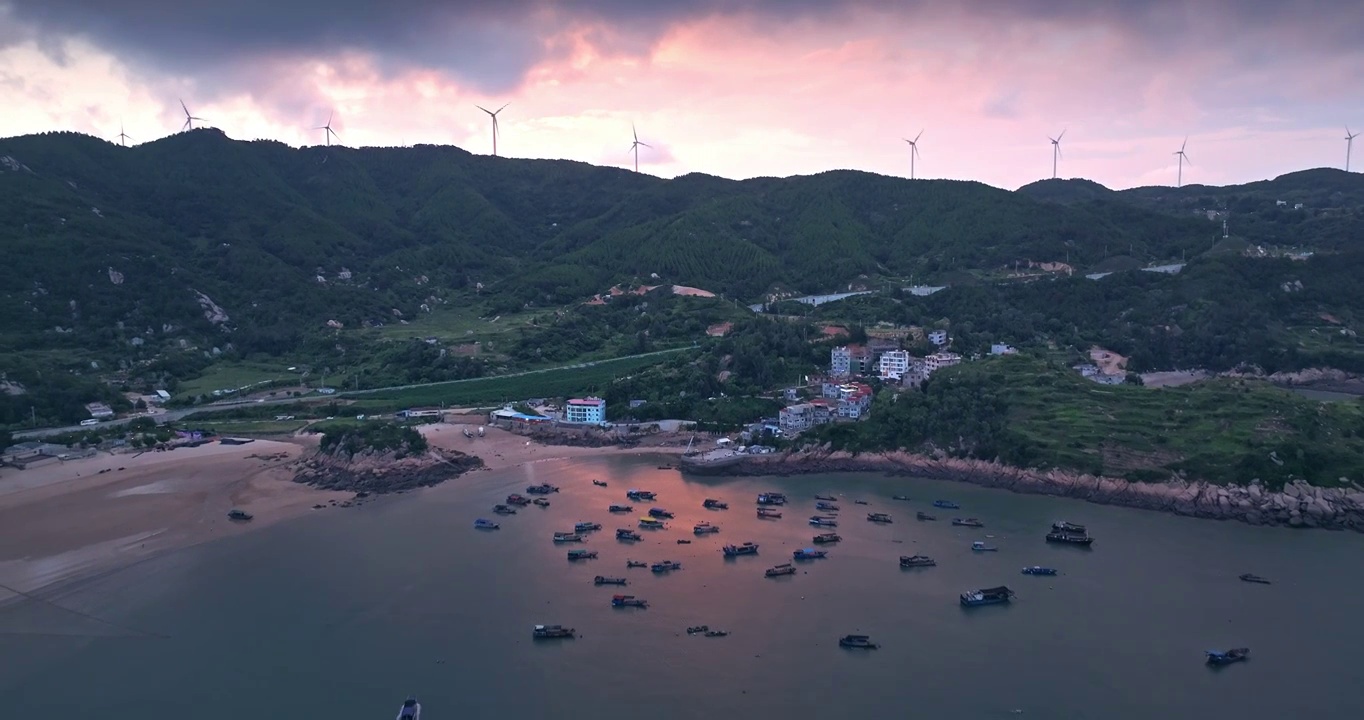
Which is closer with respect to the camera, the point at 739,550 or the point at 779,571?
the point at 779,571

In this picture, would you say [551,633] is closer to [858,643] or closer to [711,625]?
[711,625]

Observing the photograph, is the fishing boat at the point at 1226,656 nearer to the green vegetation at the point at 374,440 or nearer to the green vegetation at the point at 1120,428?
the green vegetation at the point at 1120,428

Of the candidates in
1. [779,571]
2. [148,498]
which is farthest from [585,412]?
[779,571]

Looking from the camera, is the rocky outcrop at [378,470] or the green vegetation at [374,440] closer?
the rocky outcrop at [378,470]

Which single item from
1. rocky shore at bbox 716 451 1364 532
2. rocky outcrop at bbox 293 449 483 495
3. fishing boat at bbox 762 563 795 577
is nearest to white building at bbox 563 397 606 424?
rocky outcrop at bbox 293 449 483 495

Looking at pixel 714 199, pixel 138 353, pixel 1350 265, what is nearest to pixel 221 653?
pixel 138 353

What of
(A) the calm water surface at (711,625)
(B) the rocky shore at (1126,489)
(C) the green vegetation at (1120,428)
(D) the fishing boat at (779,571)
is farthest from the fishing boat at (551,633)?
(C) the green vegetation at (1120,428)

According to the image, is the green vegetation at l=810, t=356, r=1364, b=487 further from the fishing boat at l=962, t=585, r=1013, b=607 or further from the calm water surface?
the fishing boat at l=962, t=585, r=1013, b=607
